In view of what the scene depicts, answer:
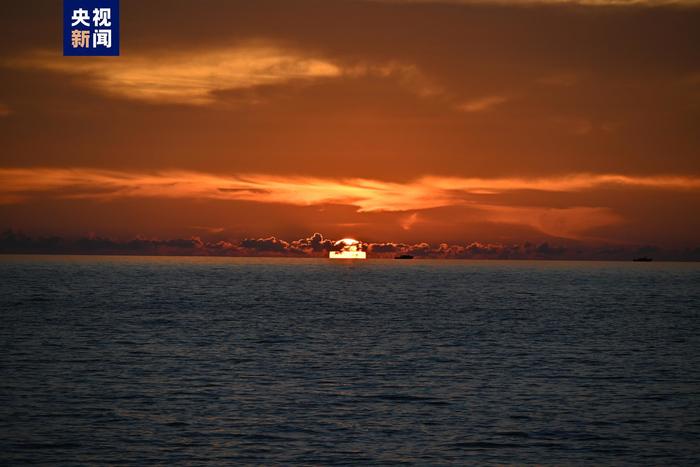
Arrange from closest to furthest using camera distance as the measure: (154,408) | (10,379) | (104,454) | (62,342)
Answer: (104,454) < (154,408) < (10,379) < (62,342)

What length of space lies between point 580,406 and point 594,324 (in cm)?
5937

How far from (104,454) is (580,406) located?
25811 millimetres

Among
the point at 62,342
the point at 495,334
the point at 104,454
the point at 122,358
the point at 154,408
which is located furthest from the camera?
the point at 495,334

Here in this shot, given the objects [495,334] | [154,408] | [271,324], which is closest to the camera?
[154,408]

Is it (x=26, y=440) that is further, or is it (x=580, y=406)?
(x=580, y=406)

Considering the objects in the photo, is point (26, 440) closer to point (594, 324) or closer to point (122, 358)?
point (122, 358)

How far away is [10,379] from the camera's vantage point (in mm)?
53281

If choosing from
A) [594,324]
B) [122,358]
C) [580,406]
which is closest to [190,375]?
[122,358]

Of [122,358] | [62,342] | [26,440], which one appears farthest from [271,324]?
[26,440]

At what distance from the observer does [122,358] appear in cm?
6481

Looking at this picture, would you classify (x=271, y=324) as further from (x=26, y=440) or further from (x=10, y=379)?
(x=26, y=440)

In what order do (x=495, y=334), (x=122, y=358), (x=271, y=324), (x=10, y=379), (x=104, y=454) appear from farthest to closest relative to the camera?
1. (x=271, y=324)
2. (x=495, y=334)
3. (x=122, y=358)
4. (x=10, y=379)
5. (x=104, y=454)

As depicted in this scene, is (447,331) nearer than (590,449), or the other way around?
(590,449)

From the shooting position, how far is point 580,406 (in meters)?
46.1
